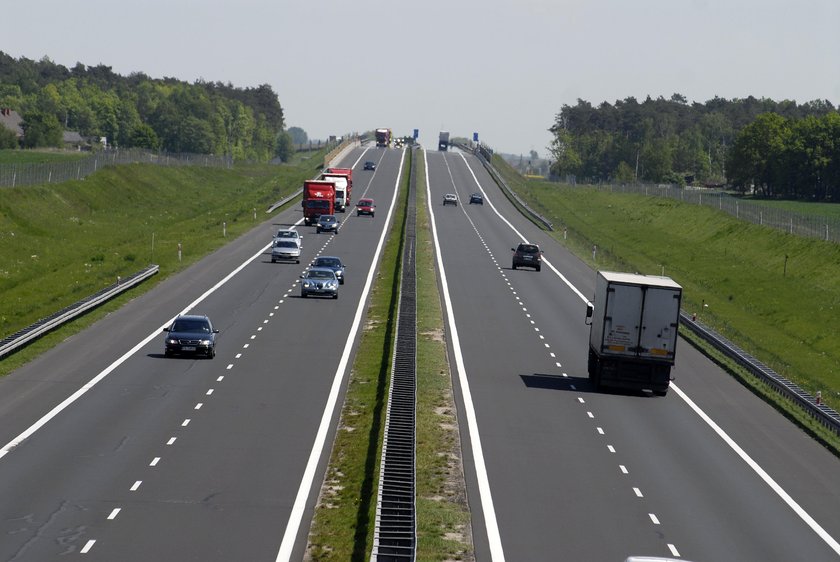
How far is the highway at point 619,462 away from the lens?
24422 mm

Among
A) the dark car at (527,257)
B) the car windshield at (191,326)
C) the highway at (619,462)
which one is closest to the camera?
the highway at (619,462)

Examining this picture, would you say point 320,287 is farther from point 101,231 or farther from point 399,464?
point 101,231

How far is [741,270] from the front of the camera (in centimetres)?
8800

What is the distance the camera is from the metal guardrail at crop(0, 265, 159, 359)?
42.8m

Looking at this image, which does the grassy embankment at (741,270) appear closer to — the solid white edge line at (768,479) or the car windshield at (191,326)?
the solid white edge line at (768,479)

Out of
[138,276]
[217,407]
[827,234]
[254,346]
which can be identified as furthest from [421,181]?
[217,407]

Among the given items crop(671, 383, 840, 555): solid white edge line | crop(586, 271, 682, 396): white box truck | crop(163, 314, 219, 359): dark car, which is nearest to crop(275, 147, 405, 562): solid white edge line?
crop(163, 314, 219, 359): dark car

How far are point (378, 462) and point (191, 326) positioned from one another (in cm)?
1620

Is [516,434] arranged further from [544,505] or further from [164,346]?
[164,346]

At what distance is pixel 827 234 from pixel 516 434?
192ft

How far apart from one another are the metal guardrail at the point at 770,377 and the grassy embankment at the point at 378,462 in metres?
10.4

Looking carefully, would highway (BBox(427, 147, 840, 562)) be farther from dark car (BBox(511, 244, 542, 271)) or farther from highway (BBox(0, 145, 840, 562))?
dark car (BBox(511, 244, 542, 271))

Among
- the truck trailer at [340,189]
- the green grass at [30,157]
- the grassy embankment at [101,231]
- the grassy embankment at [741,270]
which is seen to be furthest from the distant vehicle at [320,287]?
the green grass at [30,157]

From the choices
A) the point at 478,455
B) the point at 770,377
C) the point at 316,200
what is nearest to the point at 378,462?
the point at 478,455
